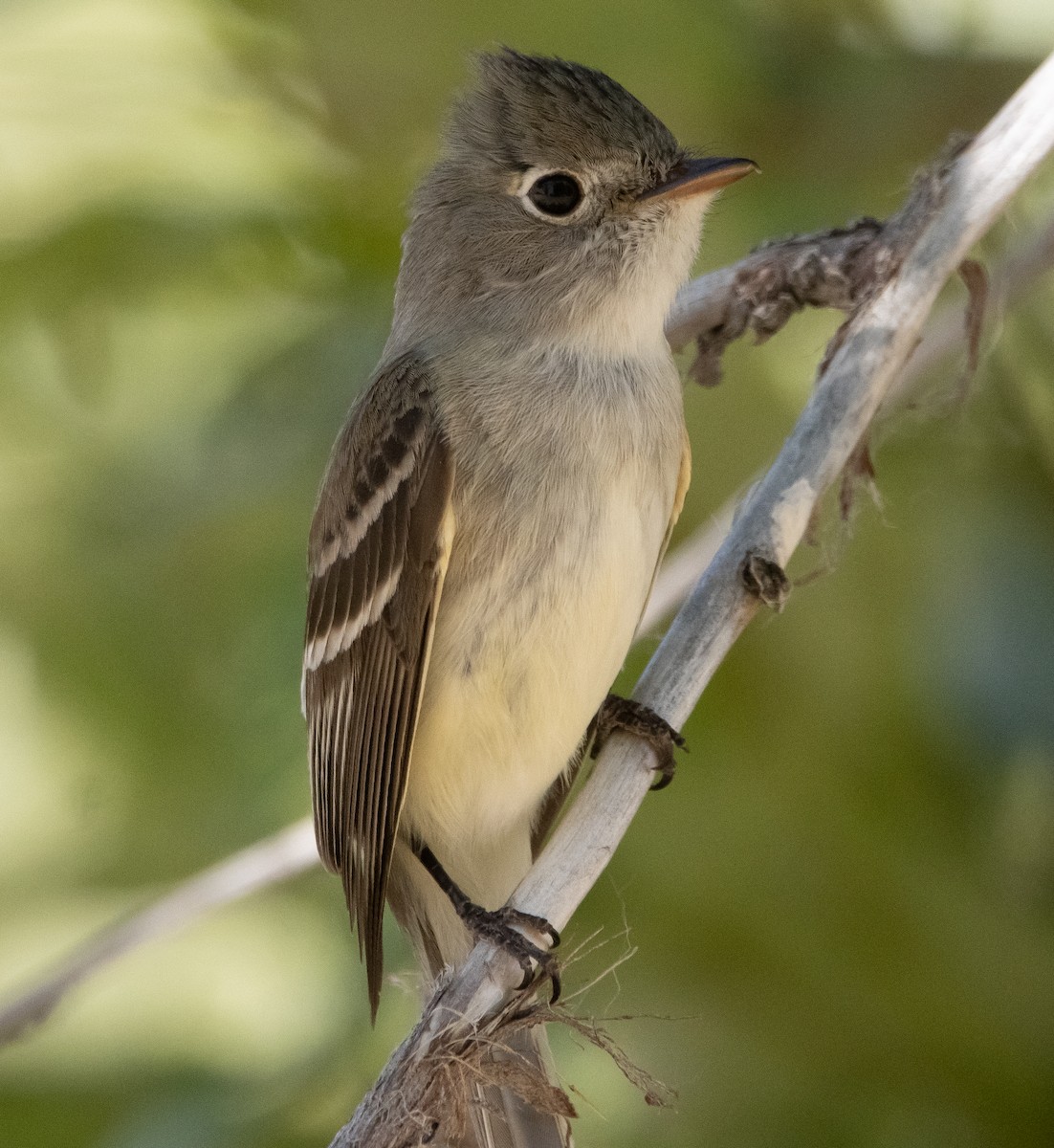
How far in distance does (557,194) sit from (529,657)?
83 cm

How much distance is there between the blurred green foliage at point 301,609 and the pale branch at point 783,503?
0.37m

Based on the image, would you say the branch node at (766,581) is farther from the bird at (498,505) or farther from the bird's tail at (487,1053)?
the bird's tail at (487,1053)

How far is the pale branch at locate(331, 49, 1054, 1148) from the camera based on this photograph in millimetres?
2324

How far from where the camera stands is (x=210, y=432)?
302cm

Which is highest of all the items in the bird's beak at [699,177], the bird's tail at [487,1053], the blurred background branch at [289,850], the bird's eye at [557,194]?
the bird's eye at [557,194]

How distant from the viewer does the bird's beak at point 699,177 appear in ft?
8.68

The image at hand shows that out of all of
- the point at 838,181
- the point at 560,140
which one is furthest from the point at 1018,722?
the point at 560,140

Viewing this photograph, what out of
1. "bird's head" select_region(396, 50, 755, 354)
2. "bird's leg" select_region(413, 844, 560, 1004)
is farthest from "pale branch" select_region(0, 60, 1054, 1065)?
"bird's leg" select_region(413, 844, 560, 1004)

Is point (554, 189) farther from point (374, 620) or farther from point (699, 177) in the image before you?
point (374, 620)

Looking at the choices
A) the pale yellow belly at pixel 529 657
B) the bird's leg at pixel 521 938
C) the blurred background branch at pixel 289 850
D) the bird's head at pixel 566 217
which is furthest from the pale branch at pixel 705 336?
the bird's leg at pixel 521 938

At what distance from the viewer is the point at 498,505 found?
2.56 meters

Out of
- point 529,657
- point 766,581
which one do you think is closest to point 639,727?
point 529,657

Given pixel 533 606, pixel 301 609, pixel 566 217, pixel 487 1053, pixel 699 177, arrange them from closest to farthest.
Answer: pixel 487 1053 < pixel 533 606 < pixel 699 177 < pixel 566 217 < pixel 301 609

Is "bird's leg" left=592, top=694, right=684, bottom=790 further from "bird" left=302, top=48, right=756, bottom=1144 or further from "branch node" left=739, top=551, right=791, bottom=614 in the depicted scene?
"branch node" left=739, top=551, right=791, bottom=614
